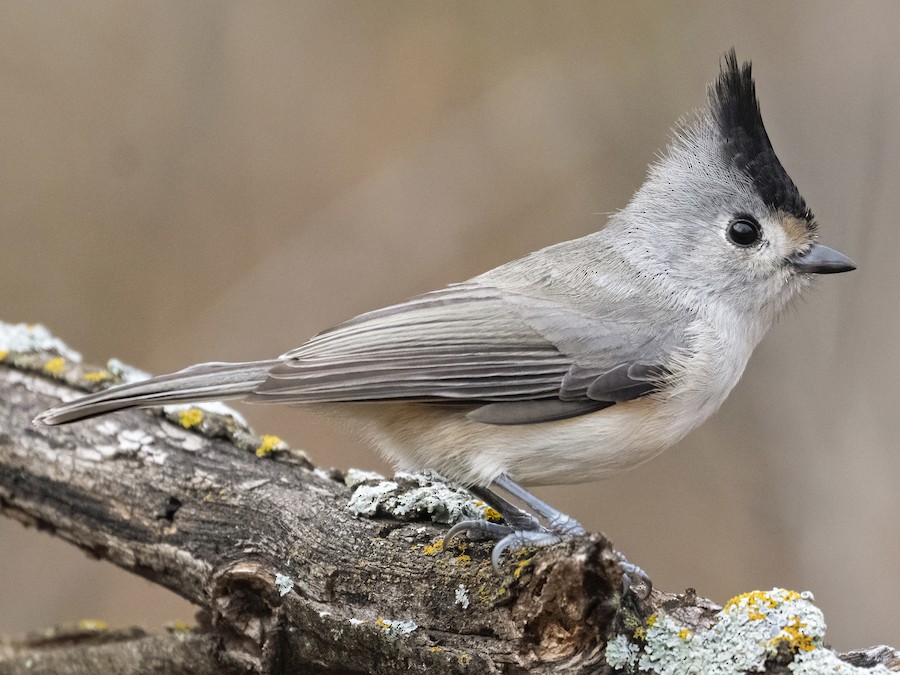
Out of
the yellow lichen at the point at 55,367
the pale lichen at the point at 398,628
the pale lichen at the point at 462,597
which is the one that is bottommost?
the pale lichen at the point at 398,628

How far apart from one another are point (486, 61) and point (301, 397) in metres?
3.62

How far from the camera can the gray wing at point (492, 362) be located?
2719mm

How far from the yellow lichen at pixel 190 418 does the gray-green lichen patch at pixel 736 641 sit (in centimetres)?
185

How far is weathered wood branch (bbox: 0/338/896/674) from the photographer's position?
7.31ft

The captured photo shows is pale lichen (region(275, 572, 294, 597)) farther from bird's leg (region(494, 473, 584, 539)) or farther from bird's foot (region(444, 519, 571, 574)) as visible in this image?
bird's leg (region(494, 473, 584, 539))

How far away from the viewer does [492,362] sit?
2.79 m

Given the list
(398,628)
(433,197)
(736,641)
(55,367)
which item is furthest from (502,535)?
(433,197)

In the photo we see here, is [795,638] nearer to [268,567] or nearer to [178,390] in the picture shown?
[268,567]

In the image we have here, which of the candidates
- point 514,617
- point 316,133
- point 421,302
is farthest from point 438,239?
point 514,617

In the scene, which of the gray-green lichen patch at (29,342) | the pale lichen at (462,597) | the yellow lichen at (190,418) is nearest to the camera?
the pale lichen at (462,597)

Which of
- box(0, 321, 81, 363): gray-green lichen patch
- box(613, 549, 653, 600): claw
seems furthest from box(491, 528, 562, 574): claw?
box(0, 321, 81, 363): gray-green lichen patch

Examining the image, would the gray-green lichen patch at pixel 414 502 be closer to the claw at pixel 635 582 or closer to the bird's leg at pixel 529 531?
the bird's leg at pixel 529 531

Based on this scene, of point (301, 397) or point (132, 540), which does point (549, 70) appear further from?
point (132, 540)

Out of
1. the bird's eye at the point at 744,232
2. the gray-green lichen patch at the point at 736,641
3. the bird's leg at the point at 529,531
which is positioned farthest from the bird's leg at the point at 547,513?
the bird's eye at the point at 744,232
